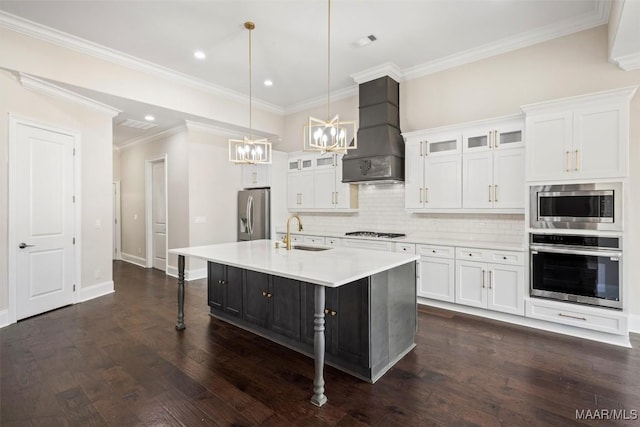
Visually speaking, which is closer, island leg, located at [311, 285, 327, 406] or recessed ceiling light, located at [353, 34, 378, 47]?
island leg, located at [311, 285, 327, 406]

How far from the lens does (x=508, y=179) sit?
378 centimetres

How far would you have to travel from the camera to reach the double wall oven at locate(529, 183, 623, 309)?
305cm

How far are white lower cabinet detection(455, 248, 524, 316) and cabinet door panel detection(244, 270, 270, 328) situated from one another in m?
2.40

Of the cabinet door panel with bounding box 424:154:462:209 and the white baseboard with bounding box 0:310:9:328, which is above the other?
the cabinet door panel with bounding box 424:154:462:209

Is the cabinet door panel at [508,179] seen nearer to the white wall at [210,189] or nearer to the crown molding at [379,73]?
the crown molding at [379,73]

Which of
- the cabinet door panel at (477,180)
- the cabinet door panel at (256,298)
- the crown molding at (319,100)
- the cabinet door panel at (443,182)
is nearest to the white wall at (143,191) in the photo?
the crown molding at (319,100)

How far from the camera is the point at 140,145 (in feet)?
23.6

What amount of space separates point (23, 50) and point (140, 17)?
55.8 inches

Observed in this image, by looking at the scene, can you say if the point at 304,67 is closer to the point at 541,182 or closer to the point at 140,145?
the point at 541,182

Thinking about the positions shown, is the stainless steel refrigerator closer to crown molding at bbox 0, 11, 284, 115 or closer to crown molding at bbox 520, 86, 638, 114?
crown molding at bbox 0, 11, 284, 115

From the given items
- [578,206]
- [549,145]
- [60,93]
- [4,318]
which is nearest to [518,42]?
[549,145]

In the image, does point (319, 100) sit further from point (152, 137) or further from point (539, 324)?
point (539, 324)

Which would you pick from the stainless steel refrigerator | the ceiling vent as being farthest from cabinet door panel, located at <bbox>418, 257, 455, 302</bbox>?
the ceiling vent

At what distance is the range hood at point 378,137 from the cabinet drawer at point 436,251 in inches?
43.6
